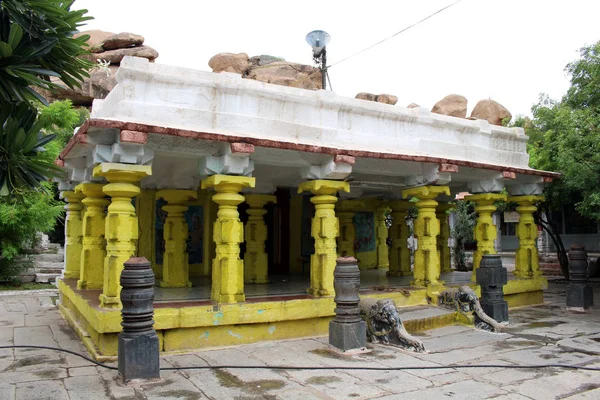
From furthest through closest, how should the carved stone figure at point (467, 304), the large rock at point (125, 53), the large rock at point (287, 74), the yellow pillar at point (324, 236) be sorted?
the large rock at point (287, 74), the large rock at point (125, 53), the carved stone figure at point (467, 304), the yellow pillar at point (324, 236)

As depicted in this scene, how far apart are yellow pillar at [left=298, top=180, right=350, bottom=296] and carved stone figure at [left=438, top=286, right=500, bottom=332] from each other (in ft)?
7.44

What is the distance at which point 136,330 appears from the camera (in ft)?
16.7

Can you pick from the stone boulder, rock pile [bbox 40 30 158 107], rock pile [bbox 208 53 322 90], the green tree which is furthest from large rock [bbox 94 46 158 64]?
the green tree

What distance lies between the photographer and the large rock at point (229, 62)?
104 feet

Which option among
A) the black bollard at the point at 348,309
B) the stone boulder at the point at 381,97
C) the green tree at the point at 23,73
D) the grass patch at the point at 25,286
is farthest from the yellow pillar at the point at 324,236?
the stone boulder at the point at 381,97

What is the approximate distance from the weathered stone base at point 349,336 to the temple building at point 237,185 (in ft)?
2.83

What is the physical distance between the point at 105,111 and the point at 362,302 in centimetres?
480

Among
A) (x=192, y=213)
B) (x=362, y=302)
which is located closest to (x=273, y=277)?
(x=192, y=213)

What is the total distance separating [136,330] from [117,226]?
1.63 m

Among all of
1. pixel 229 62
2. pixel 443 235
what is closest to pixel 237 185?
pixel 443 235

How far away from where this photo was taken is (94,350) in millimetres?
6219

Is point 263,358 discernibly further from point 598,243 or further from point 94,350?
point 598,243

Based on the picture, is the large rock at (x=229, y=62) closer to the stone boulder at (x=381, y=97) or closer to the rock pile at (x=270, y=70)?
the rock pile at (x=270, y=70)

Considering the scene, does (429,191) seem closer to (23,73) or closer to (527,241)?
(527,241)
